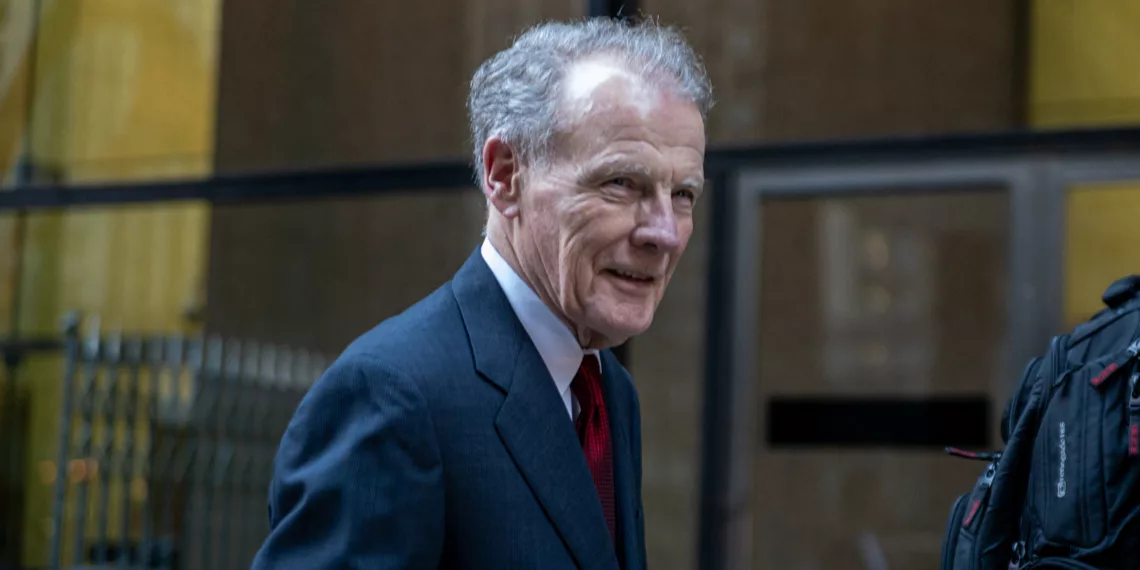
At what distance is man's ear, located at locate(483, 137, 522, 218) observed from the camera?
1944 mm

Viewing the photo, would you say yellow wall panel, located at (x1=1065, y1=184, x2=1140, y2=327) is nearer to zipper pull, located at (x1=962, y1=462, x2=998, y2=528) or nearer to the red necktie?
zipper pull, located at (x1=962, y1=462, x2=998, y2=528)

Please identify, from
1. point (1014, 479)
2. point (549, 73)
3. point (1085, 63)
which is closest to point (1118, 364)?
point (1014, 479)

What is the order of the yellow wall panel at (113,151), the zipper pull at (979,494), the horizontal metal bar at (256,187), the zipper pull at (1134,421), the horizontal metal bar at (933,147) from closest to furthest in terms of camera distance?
1. the zipper pull at (1134,421)
2. the zipper pull at (979,494)
3. the horizontal metal bar at (933,147)
4. the horizontal metal bar at (256,187)
5. the yellow wall panel at (113,151)

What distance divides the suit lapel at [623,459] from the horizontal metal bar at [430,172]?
294cm

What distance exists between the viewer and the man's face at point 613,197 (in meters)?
1.86

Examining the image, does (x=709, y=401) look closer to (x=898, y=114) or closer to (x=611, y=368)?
(x=898, y=114)

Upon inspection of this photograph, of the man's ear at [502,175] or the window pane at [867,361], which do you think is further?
the window pane at [867,361]

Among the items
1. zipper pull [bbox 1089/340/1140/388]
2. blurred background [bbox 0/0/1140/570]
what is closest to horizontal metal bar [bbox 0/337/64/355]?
blurred background [bbox 0/0/1140/570]

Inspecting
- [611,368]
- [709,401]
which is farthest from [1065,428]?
[709,401]

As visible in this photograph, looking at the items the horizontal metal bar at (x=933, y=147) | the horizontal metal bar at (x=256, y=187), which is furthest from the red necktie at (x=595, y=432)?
the horizontal metal bar at (x=256, y=187)

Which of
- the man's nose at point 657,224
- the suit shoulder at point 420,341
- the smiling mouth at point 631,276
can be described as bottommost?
the suit shoulder at point 420,341

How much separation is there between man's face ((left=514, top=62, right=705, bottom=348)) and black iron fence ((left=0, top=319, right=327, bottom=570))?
13.2ft

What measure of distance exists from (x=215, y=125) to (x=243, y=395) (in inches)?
51.0

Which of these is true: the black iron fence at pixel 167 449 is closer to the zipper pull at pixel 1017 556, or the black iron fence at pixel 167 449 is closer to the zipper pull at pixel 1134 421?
the zipper pull at pixel 1017 556
